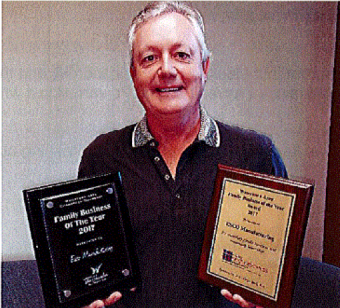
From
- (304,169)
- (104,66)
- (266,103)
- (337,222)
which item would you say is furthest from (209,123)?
(337,222)

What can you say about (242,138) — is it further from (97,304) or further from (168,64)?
(97,304)

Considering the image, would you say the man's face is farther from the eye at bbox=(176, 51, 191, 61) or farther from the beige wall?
the beige wall

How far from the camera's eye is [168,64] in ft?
3.60

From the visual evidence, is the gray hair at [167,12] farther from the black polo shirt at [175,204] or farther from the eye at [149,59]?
the black polo shirt at [175,204]

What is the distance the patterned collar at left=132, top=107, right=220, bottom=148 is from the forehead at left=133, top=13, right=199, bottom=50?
8.0 inches

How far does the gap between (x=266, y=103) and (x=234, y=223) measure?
3.28 feet

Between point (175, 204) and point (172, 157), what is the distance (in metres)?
0.12

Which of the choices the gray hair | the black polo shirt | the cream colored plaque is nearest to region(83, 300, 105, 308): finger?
the black polo shirt

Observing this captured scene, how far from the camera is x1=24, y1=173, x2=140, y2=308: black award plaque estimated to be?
40.3 inches

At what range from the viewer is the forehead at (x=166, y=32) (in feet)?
3.63

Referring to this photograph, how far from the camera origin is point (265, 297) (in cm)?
103

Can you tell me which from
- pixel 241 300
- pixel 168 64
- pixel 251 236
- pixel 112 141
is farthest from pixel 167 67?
pixel 241 300

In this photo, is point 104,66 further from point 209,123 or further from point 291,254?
point 291,254

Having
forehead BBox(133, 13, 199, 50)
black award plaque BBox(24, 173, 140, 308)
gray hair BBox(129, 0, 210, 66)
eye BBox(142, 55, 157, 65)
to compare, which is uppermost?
gray hair BBox(129, 0, 210, 66)
